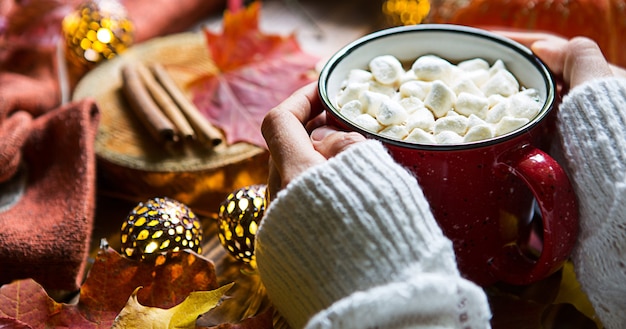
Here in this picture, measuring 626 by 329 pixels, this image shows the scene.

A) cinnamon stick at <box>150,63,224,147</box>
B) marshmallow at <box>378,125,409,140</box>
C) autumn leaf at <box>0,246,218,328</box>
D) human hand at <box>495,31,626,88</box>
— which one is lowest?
autumn leaf at <box>0,246,218,328</box>

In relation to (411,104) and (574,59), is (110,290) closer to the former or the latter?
(411,104)

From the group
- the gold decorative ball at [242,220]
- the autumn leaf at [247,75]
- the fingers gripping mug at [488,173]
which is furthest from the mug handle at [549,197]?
the autumn leaf at [247,75]

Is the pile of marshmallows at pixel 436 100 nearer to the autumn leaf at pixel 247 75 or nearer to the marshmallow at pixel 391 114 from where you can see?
the marshmallow at pixel 391 114

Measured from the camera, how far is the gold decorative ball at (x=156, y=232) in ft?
1.89

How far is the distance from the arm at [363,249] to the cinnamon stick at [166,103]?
28 cm

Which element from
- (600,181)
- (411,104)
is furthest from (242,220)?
(600,181)

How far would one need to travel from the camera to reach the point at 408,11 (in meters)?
0.92

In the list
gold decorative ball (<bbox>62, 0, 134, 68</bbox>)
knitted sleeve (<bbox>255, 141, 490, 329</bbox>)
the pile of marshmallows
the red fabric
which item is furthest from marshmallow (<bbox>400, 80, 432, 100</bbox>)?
gold decorative ball (<bbox>62, 0, 134, 68</bbox>)

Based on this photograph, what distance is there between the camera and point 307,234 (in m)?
0.44

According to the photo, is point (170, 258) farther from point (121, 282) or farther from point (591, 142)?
point (591, 142)

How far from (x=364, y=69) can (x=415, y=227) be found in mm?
197

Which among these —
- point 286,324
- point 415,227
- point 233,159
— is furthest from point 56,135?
point 415,227

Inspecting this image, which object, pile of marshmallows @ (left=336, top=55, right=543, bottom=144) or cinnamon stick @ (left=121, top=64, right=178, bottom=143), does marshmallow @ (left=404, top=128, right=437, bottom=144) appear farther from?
cinnamon stick @ (left=121, top=64, right=178, bottom=143)

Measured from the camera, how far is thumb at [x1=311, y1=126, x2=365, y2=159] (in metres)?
0.46
